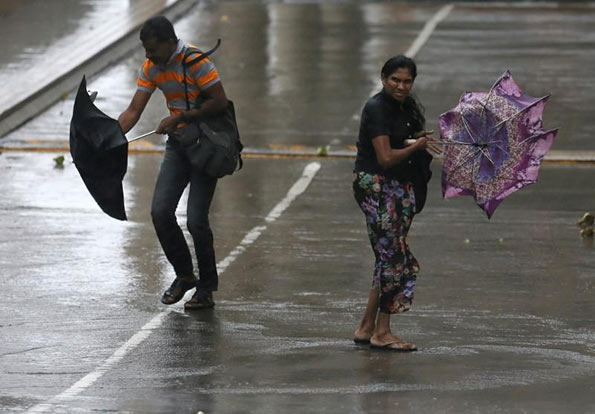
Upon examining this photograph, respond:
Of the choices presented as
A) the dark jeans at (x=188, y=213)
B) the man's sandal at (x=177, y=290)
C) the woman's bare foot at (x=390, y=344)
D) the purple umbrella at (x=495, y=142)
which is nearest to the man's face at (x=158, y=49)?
the dark jeans at (x=188, y=213)

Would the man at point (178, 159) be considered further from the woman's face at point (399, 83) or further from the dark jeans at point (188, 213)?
the woman's face at point (399, 83)

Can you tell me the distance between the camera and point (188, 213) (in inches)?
406

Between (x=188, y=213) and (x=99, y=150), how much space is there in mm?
752

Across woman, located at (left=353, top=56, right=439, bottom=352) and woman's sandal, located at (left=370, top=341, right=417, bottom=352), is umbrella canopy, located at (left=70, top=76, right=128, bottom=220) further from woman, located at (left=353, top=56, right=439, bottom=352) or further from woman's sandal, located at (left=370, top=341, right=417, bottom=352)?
woman's sandal, located at (left=370, top=341, right=417, bottom=352)

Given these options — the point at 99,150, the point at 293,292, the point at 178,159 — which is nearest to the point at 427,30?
the point at 293,292

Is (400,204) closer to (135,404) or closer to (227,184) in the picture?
(135,404)

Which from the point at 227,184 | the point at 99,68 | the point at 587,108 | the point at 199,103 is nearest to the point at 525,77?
the point at 587,108

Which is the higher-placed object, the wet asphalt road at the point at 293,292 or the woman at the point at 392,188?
the woman at the point at 392,188

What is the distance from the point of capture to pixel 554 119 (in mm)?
18359

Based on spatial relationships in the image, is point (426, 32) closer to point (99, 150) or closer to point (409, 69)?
point (99, 150)

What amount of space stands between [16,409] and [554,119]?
11.4 m

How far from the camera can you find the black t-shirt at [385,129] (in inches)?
360

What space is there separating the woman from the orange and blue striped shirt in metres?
1.26

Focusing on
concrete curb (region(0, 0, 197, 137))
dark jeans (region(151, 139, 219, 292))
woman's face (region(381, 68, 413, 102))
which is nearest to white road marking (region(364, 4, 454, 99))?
concrete curb (region(0, 0, 197, 137))
